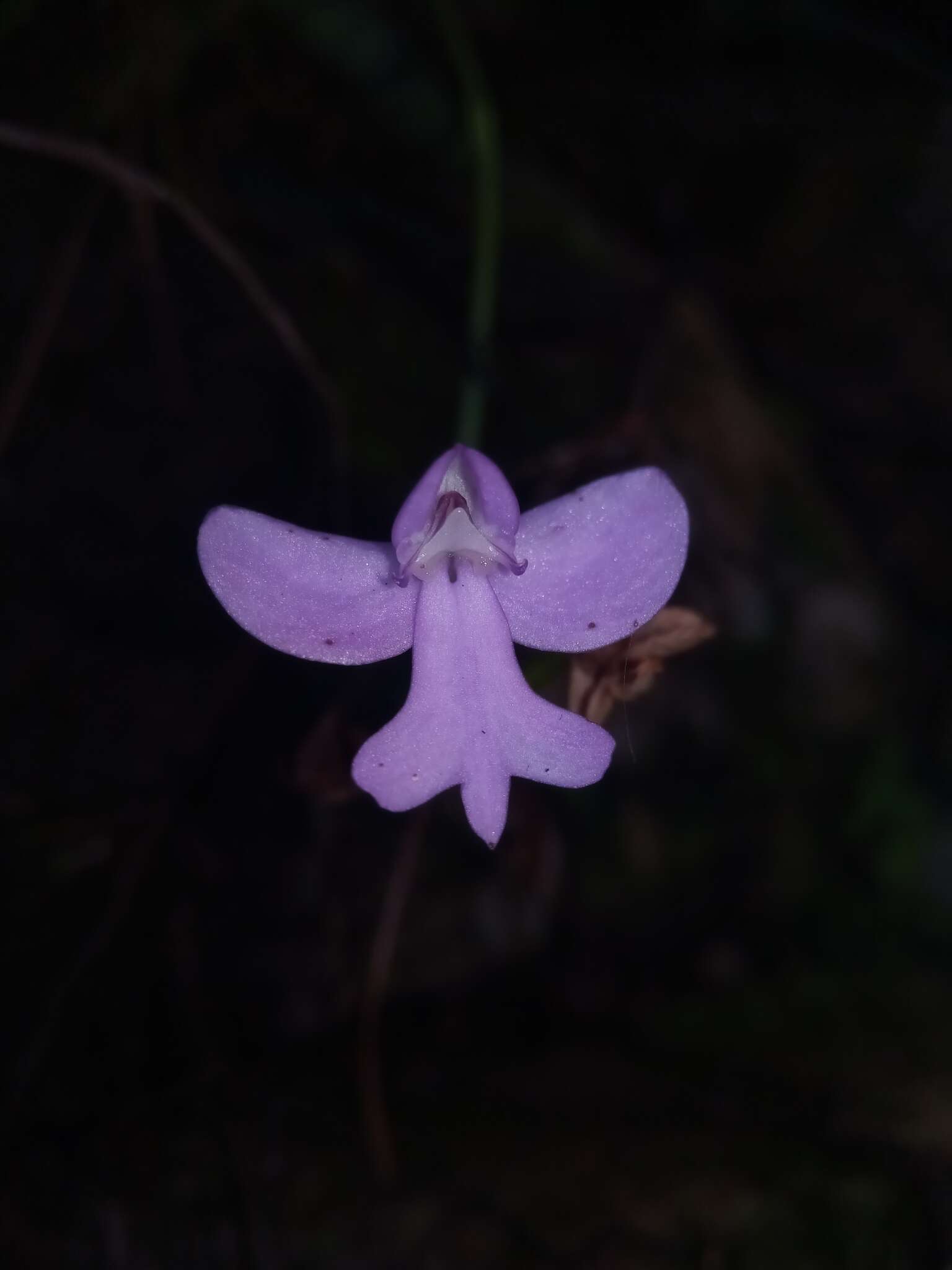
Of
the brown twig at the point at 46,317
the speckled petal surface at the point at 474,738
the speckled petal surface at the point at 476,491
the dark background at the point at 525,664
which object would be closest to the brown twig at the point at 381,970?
the dark background at the point at 525,664

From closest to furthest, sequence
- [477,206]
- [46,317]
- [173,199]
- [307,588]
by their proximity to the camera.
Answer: [307,588] < [173,199] < [46,317] < [477,206]

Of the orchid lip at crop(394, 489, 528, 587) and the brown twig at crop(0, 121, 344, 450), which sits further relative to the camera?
the brown twig at crop(0, 121, 344, 450)

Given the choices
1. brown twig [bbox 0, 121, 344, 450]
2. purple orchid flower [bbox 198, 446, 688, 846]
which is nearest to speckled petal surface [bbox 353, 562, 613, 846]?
purple orchid flower [bbox 198, 446, 688, 846]

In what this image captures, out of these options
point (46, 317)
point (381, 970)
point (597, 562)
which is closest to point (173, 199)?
point (46, 317)

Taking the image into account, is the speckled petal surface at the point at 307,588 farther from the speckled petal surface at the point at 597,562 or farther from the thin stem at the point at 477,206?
the thin stem at the point at 477,206

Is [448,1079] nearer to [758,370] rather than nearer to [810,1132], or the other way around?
[810,1132]

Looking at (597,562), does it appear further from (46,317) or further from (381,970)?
(46,317)

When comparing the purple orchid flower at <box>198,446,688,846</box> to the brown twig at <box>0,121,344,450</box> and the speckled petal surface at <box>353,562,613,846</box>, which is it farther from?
the brown twig at <box>0,121,344,450</box>
